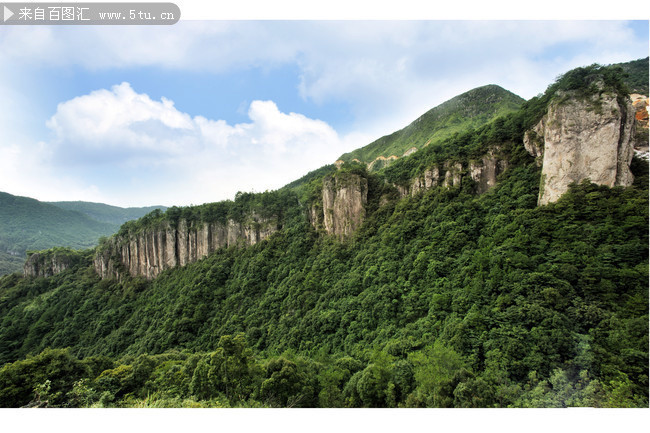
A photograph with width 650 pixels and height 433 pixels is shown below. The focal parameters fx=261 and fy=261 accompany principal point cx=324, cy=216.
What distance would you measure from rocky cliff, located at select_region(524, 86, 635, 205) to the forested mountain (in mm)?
103

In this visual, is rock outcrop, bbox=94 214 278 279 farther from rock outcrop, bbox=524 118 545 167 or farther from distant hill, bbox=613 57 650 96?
distant hill, bbox=613 57 650 96

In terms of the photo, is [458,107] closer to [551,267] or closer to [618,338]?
[551,267]

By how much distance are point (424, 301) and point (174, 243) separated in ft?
163

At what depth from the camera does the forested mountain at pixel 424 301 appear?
12.0 m

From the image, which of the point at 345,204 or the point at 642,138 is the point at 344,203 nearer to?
the point at 345,204

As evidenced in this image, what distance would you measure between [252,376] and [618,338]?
56.8 ft

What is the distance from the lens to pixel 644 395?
9.70 meters

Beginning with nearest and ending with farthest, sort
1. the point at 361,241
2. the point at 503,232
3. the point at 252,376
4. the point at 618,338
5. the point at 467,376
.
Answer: the point at 618,338, the point at 467,376, the point at 252,376, the point at 503,232, the point at 361,241

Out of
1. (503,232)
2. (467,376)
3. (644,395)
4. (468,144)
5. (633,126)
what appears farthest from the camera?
(468,144)

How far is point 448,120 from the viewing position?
233ft

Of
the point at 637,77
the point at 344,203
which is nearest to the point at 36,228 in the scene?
the point at 344,203

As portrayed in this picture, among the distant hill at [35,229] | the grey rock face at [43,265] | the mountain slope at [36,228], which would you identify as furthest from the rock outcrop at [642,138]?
the mountain slope at [36,228]

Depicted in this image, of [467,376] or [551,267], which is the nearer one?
[467,376]

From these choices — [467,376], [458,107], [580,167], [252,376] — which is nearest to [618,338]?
[467,376]
